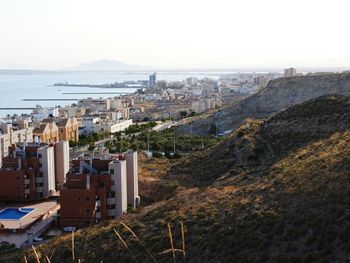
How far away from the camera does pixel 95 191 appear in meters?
15.4

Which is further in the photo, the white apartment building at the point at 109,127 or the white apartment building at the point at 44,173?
the white apartment building at the point at 109,127

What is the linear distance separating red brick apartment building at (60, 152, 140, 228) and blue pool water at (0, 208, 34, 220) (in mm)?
2233

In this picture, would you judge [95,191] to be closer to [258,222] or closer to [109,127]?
[258,222]

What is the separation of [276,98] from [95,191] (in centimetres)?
2844

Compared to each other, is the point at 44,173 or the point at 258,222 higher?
the point at 258,222

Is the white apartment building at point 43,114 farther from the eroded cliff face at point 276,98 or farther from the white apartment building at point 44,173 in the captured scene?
the white apartment building at point 44,173

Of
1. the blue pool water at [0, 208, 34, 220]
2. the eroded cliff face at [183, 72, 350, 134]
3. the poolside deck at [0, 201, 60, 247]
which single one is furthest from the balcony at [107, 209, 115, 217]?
the eroded cliff face at [183, 72, 350, 134]

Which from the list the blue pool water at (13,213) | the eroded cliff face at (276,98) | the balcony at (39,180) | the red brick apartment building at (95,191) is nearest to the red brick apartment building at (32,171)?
the balcony at (39,180)

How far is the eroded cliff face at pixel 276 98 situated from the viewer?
39031mm

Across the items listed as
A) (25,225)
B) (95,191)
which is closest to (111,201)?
(95,191)

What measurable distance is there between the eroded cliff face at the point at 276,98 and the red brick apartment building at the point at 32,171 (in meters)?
21.1

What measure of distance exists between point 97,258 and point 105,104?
2543 inches

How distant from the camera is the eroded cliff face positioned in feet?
128

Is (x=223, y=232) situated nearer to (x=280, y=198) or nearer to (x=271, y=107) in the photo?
(x=280, y=198)
